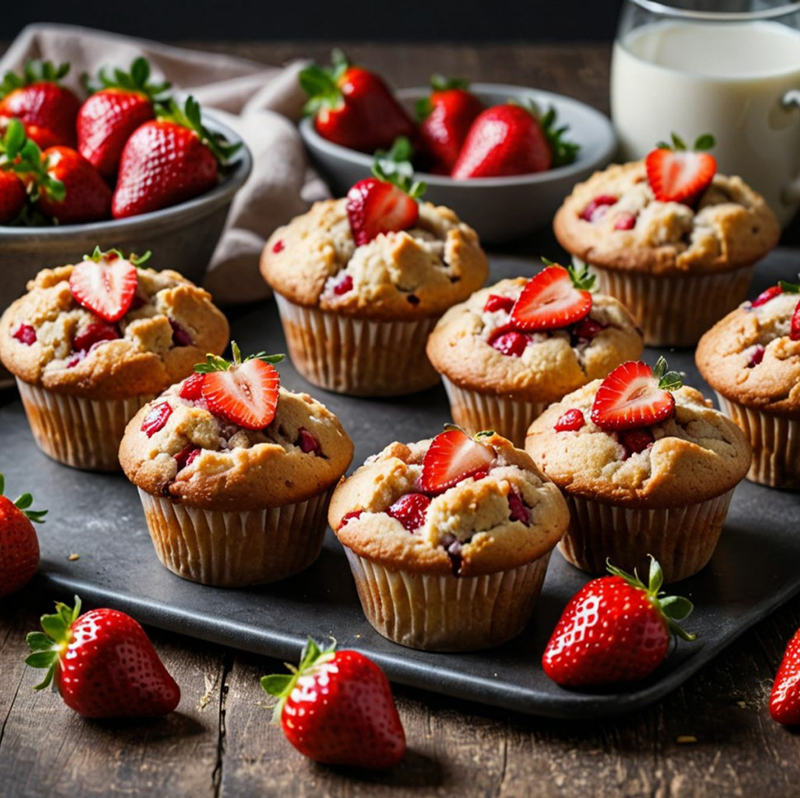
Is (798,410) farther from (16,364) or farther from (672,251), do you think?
(16,364)

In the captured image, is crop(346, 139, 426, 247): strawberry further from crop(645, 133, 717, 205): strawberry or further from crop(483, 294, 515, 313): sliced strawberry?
crop(645, 133, 717, 205): strawberry

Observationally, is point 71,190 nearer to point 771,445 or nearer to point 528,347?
point 528,347

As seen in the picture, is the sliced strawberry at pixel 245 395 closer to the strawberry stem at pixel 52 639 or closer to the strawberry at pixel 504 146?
the strawberry stem at pixel 52 639

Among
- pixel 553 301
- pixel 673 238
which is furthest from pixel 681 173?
pixel 553 301

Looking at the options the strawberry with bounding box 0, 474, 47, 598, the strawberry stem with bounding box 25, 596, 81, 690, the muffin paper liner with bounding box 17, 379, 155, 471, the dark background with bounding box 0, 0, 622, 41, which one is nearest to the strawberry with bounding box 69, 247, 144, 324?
the muffin paper liner with bounding box 17, 379, 155, 471

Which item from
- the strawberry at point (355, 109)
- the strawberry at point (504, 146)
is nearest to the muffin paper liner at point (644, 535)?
the strawberry at point (504, 146)
